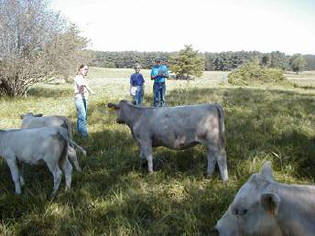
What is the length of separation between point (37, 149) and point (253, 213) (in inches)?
151

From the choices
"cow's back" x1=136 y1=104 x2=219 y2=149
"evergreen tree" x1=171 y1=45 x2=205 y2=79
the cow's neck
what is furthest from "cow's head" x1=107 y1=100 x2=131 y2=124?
"evergreen tree" x1=171 y1=45 x2=205 y2=79

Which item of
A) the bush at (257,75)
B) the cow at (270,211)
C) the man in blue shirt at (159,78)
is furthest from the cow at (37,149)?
the bush at (257,75)

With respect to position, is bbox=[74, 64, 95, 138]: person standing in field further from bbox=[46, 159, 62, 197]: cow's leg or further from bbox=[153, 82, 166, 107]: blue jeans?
bbox=[153, 82, 166, 107]: blue jeans

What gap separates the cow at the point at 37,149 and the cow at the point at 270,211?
11.2ft

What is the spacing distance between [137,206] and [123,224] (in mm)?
523

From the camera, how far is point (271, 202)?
2.41 metres

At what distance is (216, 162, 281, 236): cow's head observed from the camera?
98.9 inches

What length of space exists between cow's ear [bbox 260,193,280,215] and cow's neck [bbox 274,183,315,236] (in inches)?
4.4

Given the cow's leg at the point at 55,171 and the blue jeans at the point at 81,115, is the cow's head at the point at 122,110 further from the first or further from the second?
the blue jeans at the point at 81,115

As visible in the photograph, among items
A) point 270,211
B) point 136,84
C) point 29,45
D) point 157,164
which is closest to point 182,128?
point 157,164

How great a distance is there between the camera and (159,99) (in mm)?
13602

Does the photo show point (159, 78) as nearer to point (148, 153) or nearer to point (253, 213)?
point (148, 153)

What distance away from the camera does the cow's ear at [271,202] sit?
7.79ft

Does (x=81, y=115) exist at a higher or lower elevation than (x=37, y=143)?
lower
